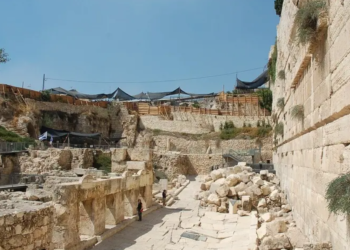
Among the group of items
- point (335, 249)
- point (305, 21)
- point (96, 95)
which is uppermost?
point (96, 95)

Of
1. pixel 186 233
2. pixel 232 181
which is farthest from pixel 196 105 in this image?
pixel 186 233

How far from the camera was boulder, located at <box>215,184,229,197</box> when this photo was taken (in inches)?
669

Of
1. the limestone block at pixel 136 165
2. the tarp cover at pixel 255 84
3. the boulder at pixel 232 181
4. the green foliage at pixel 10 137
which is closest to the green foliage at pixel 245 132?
the tarp cover at pixel 255 84

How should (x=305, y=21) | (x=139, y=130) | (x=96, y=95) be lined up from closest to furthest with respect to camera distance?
1. (x=305, y=21)
2. (x=139, y=130)
3. (x=96, y=95)

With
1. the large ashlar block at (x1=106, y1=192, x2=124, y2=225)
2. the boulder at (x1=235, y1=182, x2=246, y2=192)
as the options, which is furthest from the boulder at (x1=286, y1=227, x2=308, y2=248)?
the boulder at (x1=235, y1=182, x2=246, y2=192)

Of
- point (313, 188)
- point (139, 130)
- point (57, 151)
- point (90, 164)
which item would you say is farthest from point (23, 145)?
point (313, 188)

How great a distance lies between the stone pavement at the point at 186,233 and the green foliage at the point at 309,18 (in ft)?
19.2

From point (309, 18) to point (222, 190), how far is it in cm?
1190

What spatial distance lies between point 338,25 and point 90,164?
24705 mm

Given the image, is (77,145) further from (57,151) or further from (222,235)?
(222,235)

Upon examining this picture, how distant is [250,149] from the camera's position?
3625 cm

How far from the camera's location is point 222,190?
17109mm

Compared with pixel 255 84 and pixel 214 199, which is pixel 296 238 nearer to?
pixel 214 199

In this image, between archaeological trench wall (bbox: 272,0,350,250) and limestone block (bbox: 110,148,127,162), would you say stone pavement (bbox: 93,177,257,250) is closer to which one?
archaeological trench wall (bbox: 272,0,350,250)
